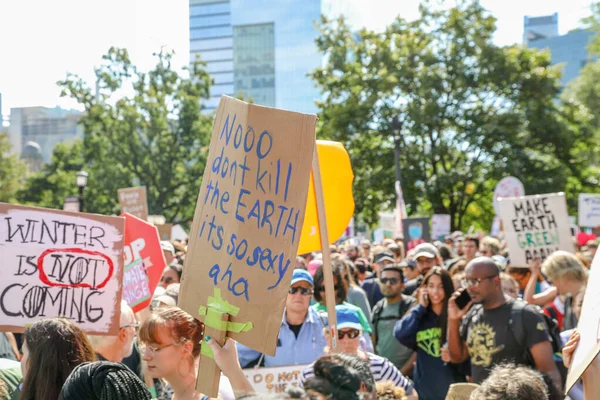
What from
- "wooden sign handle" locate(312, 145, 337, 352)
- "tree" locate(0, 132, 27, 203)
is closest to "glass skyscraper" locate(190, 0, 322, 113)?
"tree" locate(0, 132, 27, 203)

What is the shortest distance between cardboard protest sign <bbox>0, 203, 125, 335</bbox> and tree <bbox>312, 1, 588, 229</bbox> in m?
29.3

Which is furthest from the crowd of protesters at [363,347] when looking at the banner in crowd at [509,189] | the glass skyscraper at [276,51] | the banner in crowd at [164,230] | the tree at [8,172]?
the glass skyscraper at [276,51]

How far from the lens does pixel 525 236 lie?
9.59 metres

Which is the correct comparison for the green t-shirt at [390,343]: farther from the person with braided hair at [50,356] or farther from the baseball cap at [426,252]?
the person with braided hair at [50,356]

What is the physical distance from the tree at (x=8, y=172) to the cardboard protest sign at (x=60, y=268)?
48.0 m

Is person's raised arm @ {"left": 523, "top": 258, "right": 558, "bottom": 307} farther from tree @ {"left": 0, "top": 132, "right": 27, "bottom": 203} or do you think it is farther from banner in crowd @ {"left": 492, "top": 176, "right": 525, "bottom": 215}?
tree @ {"left": 0, "top": 132, "right": 27, "bottom": 203}

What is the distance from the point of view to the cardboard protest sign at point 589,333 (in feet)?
8.64

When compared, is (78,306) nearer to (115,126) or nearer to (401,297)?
(401,297)

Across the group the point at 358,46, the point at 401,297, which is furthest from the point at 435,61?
the point at 401,297

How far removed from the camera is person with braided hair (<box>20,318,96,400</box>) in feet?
11.1

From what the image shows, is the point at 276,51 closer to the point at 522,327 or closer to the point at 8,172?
the point at 8,172

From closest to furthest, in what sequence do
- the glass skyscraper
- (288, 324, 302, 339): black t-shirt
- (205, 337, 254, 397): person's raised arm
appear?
1. (205, 337, 254, 397): person's raised arm
2. (288, 324, 302, 339): black t-shirt
3. the glass skyscraper

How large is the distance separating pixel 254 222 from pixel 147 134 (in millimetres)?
40825

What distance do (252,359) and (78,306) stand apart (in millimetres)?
1114
